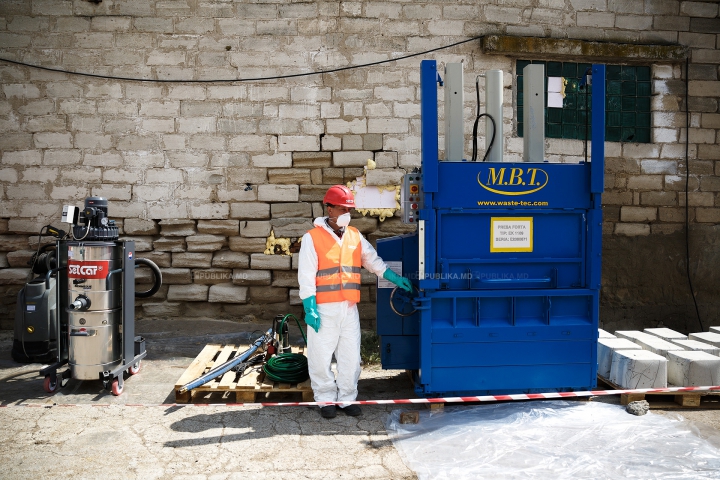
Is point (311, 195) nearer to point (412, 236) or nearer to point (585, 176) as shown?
point (412, 236)

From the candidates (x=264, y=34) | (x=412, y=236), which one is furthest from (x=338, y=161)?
(x=412, y=236)

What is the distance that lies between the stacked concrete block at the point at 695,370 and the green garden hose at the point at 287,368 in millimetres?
3611

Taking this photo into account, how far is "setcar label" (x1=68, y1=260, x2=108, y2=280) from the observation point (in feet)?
17.6

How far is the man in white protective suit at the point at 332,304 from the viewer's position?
4.93 meters

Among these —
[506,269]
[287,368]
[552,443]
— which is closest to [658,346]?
[506,269]

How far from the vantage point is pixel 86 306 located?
535 cm

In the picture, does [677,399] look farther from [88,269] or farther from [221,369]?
[88,269]

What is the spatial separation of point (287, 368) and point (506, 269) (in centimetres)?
229

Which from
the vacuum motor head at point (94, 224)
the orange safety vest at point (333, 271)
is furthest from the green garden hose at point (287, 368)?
the vacuum motor head at point (94, 224)

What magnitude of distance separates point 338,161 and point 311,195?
1.98 feet

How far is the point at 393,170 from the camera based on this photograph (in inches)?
306

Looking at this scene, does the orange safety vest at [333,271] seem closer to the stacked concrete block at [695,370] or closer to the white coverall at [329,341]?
the white coverall at [329,341]

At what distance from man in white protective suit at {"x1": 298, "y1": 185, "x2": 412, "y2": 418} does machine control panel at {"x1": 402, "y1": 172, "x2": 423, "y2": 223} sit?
51cm

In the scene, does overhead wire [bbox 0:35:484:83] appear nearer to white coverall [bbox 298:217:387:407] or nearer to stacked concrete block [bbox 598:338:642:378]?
white coverall [bbox 298:217:387:407]
